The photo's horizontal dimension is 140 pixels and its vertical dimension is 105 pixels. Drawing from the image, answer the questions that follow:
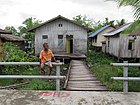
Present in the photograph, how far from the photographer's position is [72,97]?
4.74 m

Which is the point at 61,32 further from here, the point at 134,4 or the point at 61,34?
the point at 134,4

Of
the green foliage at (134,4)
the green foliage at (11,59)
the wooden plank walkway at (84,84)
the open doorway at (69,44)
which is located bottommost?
the wooden plank walkway at (84,84)

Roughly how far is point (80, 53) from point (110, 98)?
20.2 meters

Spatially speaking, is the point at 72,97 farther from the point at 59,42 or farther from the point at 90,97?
the point at 59,42

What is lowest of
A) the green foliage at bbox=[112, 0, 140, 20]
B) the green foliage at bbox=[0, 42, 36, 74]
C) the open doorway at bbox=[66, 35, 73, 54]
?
the green foliage at bbox=[0, 42, 36, 74]

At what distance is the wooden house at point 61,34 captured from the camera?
2419cm

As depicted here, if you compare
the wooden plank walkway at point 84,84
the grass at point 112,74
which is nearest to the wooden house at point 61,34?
the grass at point 112,74

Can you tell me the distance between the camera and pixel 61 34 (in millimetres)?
24344

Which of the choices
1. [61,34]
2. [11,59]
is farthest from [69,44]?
[11,59]

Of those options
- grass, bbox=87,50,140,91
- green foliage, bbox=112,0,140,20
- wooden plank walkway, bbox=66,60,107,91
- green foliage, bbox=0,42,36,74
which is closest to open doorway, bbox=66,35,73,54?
grass, bbox=87,50,140,91

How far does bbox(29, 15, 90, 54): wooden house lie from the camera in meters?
24.2

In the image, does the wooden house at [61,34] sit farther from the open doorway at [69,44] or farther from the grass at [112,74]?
the grass at [112,74]

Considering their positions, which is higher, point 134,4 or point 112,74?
point 134,4

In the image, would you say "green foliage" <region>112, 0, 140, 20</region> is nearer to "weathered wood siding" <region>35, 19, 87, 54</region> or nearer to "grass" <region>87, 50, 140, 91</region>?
"grass" <region>87, 50, 140, 91</region>
